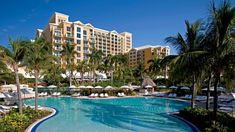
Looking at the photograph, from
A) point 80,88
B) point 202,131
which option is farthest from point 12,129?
point 80,88

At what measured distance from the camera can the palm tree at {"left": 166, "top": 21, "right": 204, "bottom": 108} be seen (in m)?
9.98

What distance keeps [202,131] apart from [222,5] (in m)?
5.95

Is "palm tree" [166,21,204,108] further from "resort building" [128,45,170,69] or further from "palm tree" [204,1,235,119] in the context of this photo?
"resort building" [128,45,170,69]

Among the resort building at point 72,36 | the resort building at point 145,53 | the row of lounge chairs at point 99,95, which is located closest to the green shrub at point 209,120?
the row of lounge chairs at point 99,95

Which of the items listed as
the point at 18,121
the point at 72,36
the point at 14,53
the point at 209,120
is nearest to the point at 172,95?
the point at 209,120

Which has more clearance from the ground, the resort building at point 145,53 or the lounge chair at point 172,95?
the resort building at point 145,53

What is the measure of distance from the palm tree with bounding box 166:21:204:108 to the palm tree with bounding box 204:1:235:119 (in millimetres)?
714

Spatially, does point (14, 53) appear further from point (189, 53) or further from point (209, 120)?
point (209, 120)

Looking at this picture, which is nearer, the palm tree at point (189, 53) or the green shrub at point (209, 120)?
the green shrub at point (209, 120)

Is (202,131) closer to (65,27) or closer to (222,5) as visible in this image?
(222,5)

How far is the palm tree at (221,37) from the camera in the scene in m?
8.33

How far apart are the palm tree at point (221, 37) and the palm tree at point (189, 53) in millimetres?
714

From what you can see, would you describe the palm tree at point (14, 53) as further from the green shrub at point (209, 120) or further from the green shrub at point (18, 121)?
the green shrub at point (209, 120)

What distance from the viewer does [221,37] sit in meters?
8.66
